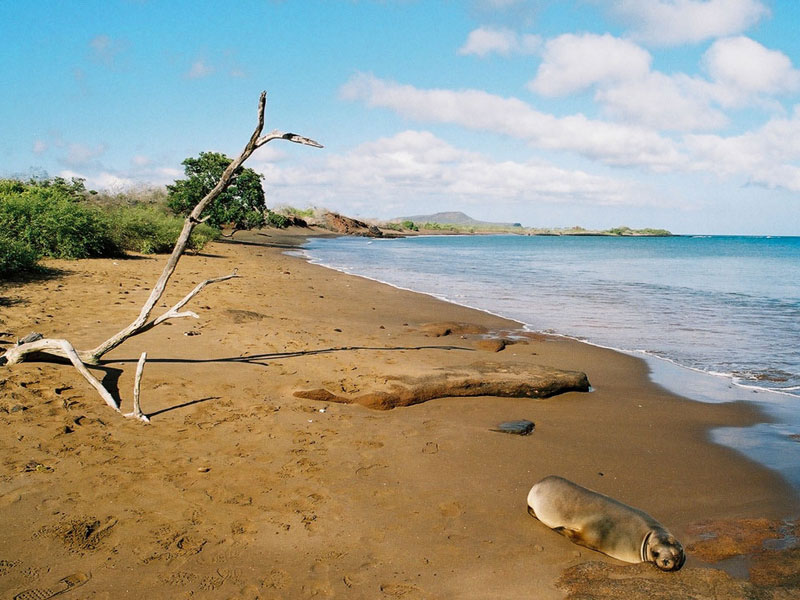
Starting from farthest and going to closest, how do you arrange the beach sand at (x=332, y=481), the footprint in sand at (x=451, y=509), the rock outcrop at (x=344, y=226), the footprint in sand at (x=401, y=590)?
the rock outcrop at (x=344, y=226), the footprint in sand at (x=451, y=509), the beach sand at (x=332, y=481), the footprint in sand at (x=401, y=590)

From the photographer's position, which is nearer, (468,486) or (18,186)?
(468,486)

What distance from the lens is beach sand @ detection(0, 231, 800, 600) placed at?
3.25m

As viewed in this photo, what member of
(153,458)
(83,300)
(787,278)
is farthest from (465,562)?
(787,278)

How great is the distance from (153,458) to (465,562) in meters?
2.63

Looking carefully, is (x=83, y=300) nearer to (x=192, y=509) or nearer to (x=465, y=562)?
(x=192, y=509)

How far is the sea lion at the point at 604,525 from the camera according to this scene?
135 inches

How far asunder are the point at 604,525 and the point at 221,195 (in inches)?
1355

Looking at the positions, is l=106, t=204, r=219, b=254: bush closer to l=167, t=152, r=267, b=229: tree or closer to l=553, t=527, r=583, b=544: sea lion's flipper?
l=167, t=152, r=267, b=229: tree

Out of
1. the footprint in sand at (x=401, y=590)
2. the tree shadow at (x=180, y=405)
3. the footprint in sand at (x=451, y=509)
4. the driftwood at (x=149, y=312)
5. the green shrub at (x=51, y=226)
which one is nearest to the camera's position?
the footprint in sand at (x=401, y=590)

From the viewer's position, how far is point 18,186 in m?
22.1

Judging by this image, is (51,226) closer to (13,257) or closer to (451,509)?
(13,257)

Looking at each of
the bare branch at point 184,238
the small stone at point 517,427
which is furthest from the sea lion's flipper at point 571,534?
the bare branch at point 184,238

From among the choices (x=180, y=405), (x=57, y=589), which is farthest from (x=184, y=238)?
(x=57, y=589)

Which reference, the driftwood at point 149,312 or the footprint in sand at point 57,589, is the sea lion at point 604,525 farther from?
the driftwood at point 149,312
